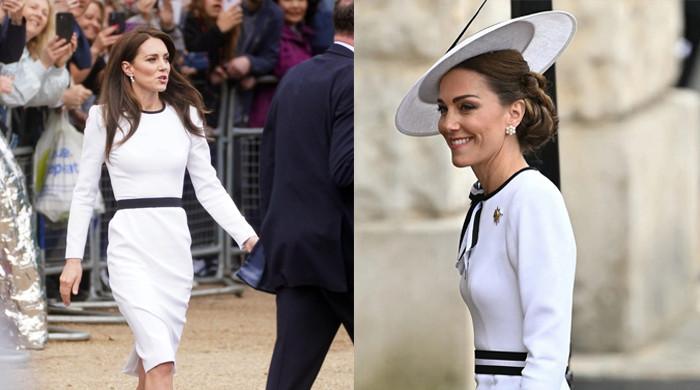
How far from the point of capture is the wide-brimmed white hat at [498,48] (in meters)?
3.47

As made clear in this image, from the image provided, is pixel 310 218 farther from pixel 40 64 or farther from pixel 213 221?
pixel 213 221

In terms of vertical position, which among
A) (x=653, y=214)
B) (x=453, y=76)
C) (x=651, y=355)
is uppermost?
(x=453, y=76)

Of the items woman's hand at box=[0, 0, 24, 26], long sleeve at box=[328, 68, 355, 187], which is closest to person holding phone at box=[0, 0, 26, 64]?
woman's hand at box=[0, 0, 24, 26]

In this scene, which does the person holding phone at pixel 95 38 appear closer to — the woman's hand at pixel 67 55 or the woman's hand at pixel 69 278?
the woman's hand at pixel 67 55

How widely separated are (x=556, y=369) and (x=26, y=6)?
6.59 metres

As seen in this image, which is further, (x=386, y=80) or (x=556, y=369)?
(x=386, y=80)

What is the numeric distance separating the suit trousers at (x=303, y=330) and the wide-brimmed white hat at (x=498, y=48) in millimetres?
2115

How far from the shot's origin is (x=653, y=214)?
4875mm

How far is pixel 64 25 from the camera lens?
964 cm

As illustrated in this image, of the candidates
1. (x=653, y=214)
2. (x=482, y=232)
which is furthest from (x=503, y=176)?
(x=653, y=214)

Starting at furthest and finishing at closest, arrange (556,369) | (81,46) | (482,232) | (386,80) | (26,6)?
(81,46) < (26,6) < (386,80) < (482,232) < (556,369)

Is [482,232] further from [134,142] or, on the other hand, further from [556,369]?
[134,142]

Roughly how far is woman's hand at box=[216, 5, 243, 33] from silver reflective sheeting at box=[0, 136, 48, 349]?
3.05 m

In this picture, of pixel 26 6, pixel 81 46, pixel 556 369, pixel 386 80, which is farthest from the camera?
pixel 81 46
